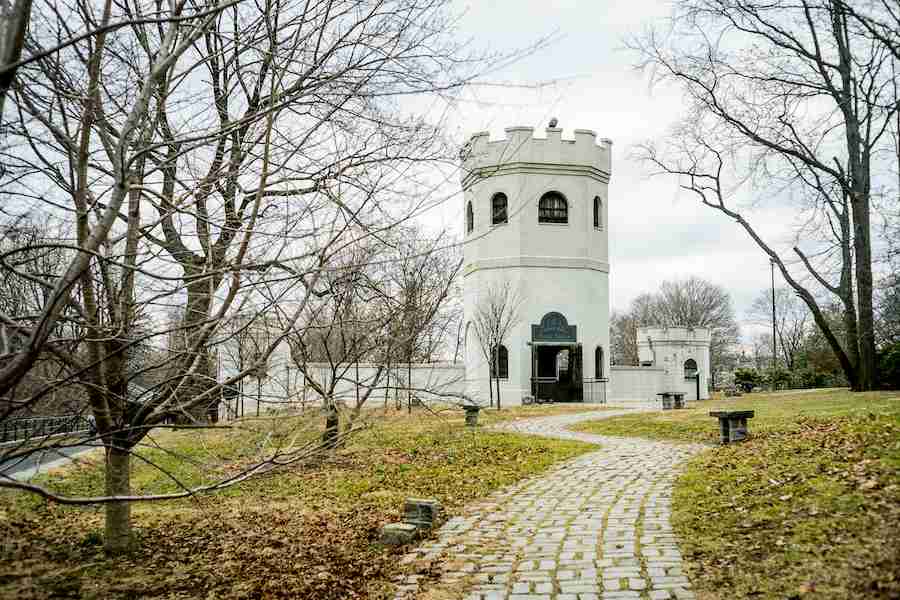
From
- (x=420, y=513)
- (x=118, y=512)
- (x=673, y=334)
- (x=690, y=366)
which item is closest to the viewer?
(x=118, y=512)

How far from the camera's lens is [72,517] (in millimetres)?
10461

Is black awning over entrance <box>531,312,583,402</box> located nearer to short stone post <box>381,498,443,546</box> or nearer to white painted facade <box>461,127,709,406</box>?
white painted facade <box>461,127,709,406</box>

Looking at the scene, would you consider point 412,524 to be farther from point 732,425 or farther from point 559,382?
point 559,382

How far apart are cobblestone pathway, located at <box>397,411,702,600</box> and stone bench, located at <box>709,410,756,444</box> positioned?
7.01 feet

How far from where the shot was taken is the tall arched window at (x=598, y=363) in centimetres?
3072

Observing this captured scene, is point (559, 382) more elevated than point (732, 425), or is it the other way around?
point (559, 382)

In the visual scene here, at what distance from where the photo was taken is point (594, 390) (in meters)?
30.2

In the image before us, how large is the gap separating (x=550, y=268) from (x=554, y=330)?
240 centimetres

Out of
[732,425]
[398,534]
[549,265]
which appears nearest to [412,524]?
[398,534]

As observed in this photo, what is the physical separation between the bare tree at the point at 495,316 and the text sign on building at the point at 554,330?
995mm

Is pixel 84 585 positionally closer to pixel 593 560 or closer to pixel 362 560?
pixel 362 560

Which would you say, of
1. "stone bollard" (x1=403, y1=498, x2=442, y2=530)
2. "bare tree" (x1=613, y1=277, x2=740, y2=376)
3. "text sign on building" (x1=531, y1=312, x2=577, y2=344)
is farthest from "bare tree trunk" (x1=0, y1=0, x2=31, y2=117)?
"bare tree" (x1=613, y1=277, x2=740, y2=376)

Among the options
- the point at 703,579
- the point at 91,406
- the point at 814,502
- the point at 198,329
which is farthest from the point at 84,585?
the point at 814,502

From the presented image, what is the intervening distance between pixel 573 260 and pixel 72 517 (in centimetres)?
2260
